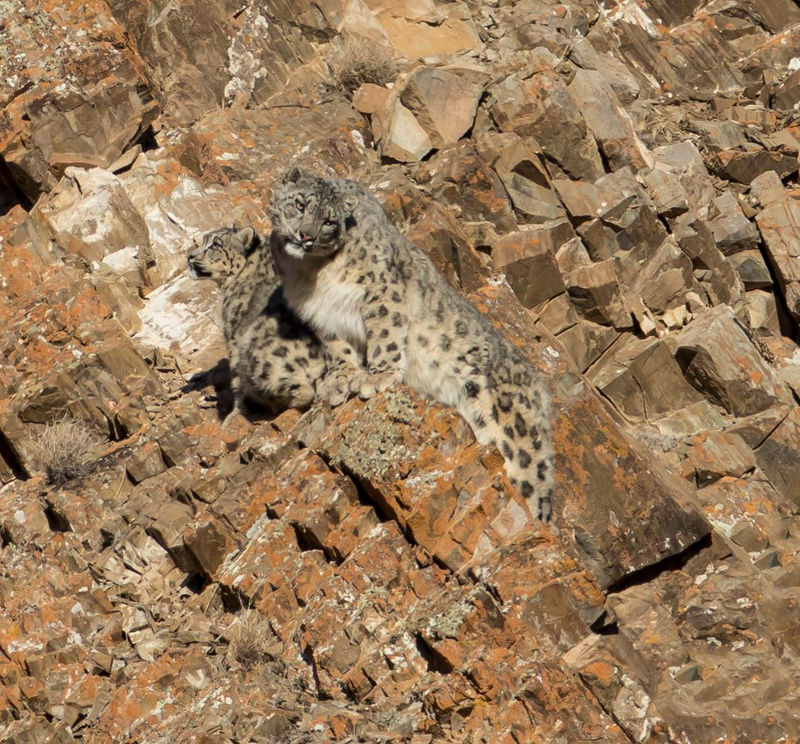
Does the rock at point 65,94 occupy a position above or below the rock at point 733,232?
above

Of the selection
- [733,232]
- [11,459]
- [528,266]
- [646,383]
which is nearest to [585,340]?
[646,383]

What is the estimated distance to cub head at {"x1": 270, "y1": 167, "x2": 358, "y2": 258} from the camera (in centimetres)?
1087

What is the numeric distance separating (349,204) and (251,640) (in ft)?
13.2

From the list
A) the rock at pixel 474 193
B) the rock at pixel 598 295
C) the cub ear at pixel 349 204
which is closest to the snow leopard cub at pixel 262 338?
the cub ear at pixel 349 204

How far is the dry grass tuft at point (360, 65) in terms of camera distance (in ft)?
62.5

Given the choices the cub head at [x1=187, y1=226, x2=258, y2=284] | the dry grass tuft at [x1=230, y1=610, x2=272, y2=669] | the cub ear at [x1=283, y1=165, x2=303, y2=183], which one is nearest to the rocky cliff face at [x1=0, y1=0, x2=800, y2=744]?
the dry grass tuft at [x1=230, y1=610, x2=272, y2=669]

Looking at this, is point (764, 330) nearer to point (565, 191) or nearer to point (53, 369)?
point (565, 191)

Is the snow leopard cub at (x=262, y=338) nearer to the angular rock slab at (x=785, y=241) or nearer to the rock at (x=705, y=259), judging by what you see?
the rock at (x=705, y=259)

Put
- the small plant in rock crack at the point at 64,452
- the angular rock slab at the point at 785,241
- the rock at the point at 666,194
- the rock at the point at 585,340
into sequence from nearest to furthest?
the small plant in rock crack at the point at 64,452 < the rock at the point at 585,340 < the rock at the point at 666,194 < the angular rock slab at the point at 785,241

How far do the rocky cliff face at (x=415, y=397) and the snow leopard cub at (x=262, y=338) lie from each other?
0.39 m

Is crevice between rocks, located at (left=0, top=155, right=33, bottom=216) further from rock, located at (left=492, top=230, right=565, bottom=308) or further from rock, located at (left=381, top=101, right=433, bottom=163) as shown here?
rock, located at (left=492, top=230, right=565, bottom=308)

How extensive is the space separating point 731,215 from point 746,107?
404cm

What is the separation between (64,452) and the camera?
13.0m

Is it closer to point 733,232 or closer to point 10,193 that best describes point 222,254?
point 10,193
